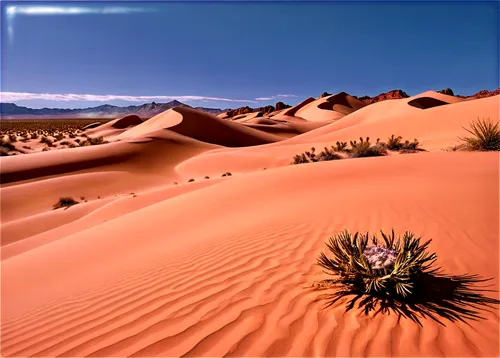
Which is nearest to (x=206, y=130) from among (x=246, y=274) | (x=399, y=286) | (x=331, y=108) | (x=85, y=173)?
(x=85, y=173)

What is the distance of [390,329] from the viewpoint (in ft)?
8.98

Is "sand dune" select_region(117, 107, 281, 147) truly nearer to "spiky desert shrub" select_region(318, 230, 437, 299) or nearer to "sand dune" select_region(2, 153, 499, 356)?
"sand dune" select_region(2, 153, 499, 356)

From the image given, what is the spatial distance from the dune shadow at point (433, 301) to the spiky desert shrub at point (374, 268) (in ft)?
0.23

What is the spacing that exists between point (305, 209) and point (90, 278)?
415 cm

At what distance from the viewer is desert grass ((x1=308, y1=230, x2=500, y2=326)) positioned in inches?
120

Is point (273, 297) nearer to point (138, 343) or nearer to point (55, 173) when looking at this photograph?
point (138, 343)

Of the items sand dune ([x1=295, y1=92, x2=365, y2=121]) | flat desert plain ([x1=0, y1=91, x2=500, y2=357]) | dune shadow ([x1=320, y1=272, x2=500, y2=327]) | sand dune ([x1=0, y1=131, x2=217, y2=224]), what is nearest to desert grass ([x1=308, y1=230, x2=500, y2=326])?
dune shadow ([x1=320, y1=272, x2=500, y2=327])

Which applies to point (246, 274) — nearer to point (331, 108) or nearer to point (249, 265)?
point (249, 265)

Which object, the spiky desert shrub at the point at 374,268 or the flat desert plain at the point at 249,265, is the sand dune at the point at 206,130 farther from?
the spiky desert shrub at the point at 374,268

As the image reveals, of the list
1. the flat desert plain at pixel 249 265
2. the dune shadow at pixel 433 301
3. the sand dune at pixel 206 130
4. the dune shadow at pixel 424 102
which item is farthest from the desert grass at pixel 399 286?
the dune shadow at pixel 424 102

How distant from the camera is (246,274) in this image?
4.02m

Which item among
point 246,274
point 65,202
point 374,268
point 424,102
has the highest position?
point 424,102

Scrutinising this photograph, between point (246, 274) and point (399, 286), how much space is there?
1.71 m

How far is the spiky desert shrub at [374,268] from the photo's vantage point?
318 centimetres
